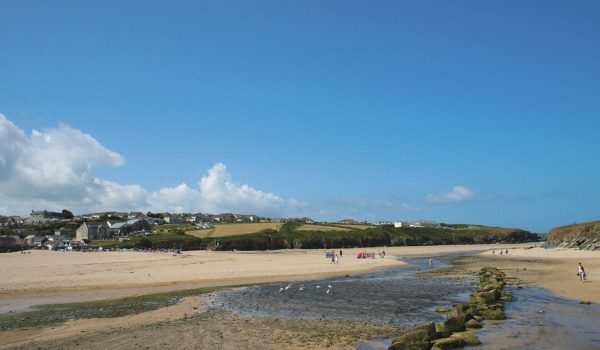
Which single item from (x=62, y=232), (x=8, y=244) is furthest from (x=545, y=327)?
(x=62, y=232)

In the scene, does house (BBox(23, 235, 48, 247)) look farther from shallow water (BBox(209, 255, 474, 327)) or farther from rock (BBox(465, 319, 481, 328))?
rock (BBox(465, 319, 481, 328))

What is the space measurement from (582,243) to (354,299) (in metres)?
79.1

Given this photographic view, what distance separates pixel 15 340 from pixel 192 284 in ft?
71.2

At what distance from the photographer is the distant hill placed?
262 feet

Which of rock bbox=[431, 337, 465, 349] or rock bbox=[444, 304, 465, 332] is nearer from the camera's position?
rock bbox=[431, 337, 465, 349]

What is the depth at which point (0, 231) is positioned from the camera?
135m

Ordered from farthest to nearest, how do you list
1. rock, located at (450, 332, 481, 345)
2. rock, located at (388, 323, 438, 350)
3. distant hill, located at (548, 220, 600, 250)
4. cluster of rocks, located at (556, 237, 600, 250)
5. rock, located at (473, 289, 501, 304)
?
1. distant hill, located at (548, 220, 600, 250)
2. cluster of rocks, located at (556, 237, 600, 250)
3. rock, located at (473, 289, 501, 304)
4. rock, located at (450, 332, 481, 345)
5. rock, located at (388, 323, 438, 350)

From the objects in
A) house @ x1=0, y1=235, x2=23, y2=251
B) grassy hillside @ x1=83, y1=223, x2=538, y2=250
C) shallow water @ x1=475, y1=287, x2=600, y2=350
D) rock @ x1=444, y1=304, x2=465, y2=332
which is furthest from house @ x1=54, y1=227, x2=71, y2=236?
rock @ x1=444, y1=304, x2=465, y2=332

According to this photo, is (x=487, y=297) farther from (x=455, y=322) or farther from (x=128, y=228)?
(x=128, y=228)

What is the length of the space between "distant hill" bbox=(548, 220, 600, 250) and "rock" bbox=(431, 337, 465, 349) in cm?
7596

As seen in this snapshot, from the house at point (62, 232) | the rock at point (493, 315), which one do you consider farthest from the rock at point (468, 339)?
the house at point (62, 232)

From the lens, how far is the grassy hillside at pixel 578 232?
86.8 m

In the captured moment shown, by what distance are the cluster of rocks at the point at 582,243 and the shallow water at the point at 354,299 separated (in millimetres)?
54293

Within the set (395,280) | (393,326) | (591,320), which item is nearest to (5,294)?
(393,326)
